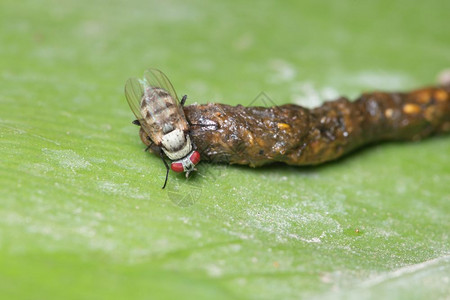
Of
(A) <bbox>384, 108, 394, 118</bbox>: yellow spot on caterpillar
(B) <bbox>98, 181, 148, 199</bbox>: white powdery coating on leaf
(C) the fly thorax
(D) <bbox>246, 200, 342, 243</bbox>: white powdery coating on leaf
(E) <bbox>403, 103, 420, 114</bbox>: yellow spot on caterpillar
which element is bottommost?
(D) <bbox>246, 200, 342, 243</bbox>: white powdery coating on leaf

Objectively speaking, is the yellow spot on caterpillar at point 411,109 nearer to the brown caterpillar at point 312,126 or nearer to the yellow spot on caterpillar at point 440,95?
the brown caterpillar at point 312,126

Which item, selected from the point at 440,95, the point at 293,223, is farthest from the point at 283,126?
the point at 440,95

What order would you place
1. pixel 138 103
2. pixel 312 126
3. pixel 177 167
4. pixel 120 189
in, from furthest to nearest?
1. pixel 312 126
2. pixel 138 103
3. pixel 177 167
4. pixel 120 189

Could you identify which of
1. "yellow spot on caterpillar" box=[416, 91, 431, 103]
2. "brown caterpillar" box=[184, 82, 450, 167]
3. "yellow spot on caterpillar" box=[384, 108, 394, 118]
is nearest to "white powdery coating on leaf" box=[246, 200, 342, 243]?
"brown caterpillar" box=[184, 82, 450, 167]

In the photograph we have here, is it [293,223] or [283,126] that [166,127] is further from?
[293,223]

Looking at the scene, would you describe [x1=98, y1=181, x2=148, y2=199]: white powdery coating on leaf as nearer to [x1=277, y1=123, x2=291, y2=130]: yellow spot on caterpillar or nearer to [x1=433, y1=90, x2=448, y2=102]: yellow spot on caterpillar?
[x1=277, y1=123, x2=291, y2=130]: yellow spot on caterpillar

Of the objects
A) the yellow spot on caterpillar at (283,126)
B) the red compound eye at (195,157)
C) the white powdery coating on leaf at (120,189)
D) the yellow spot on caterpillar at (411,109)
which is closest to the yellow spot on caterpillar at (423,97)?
the yellow spot on caterpillar at (411,109)
